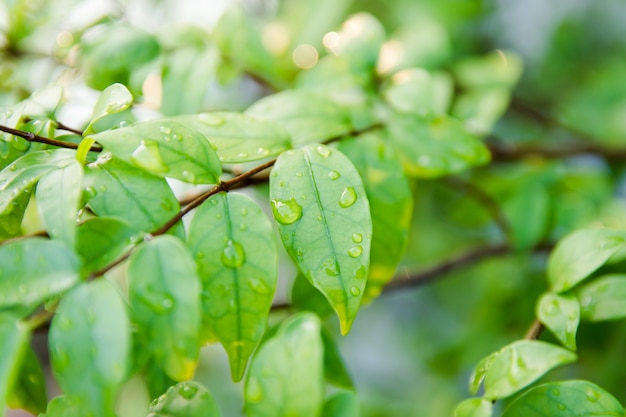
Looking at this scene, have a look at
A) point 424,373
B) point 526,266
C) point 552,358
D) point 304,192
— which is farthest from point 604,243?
point 424,373

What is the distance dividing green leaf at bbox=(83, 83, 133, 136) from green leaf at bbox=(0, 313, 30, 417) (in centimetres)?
19

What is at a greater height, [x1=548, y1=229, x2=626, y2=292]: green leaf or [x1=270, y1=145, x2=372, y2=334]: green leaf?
[x1=270, y1=145, x2=372, y2=334]: green leaf

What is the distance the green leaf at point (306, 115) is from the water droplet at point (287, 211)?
0.14m

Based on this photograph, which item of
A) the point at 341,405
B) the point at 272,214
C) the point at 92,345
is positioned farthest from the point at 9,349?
the point at 272,214

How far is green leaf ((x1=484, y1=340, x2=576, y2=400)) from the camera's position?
489 mm

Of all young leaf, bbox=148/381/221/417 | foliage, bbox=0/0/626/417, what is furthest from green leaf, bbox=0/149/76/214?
young leaf, bbox=148/381/221/417

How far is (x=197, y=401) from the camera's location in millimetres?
488

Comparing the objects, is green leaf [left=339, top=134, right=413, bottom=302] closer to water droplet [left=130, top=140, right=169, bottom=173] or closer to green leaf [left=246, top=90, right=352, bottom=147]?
green leaf [left=246, top=90, right=352, bottom=147]

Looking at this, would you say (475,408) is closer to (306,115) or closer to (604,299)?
(604,299)

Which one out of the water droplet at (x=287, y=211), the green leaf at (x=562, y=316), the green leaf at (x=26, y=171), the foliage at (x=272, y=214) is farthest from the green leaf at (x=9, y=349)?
the green leaf at (x=562, y=316)

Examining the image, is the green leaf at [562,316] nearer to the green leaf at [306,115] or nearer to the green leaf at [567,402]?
the green leaf at [567,402]

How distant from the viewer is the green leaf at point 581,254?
0.57m

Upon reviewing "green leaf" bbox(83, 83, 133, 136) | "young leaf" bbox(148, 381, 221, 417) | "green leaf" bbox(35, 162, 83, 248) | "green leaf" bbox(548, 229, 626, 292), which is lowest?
"young leaf" bbox(148, 381, 221, 417)

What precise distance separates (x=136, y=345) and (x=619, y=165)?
111cm
